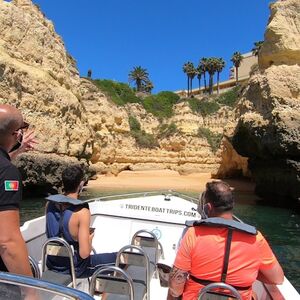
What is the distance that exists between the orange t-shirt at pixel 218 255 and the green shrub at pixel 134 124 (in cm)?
4737

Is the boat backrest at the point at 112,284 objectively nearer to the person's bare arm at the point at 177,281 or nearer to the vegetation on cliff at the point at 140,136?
the person's bare arm at the point at 177,281

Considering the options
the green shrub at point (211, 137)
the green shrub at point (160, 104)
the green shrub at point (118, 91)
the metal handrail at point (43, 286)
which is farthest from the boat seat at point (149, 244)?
the green shrub at point (160, 104)

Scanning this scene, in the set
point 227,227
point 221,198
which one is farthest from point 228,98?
point 227,227

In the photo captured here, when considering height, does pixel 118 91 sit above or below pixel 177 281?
above

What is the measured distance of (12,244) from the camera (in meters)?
2.21

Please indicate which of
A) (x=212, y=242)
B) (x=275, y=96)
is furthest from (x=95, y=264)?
(x=275, y=96)

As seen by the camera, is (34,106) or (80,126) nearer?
(34,106)

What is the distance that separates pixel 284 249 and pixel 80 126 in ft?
60.7

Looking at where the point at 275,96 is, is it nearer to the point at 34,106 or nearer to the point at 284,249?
the point at 284,249

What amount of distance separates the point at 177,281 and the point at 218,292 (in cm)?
34

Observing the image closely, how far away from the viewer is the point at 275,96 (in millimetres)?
21562

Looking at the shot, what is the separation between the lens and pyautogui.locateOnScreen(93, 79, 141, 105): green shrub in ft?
181

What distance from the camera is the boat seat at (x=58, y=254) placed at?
406 centimetres

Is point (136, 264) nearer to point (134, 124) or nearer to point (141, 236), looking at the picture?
point (141, 236)
